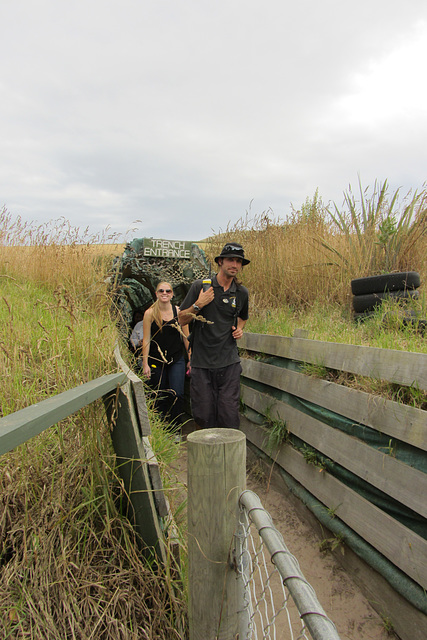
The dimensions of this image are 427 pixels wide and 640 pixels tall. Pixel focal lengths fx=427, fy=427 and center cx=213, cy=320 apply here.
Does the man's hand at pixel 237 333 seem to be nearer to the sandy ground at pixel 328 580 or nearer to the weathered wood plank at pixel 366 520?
the weathered wood plank at pixel 366 520

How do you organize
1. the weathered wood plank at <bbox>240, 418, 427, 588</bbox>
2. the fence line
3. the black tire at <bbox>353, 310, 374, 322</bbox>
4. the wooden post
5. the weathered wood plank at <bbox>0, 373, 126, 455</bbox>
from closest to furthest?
the fence line, the weathered wood plank at <bbox>0, 373, 126, 455</bbox>, the wooden post, the weathered wood plank at <bbox>240, 418, 427, 588</bbox>, the black tire at <bbox>353, 310, 374, 322</bbox>

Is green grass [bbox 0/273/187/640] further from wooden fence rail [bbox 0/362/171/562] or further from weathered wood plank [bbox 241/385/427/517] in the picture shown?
weathered wood plank [bbox 241/385/427/517]

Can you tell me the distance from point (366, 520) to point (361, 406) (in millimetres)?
712

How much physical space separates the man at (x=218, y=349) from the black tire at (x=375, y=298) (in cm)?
143

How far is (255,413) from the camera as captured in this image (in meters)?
4.92

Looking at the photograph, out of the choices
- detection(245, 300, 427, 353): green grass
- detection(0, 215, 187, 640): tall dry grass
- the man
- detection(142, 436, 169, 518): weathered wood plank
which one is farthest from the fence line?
the man

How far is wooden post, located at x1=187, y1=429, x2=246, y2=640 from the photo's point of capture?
1.41m

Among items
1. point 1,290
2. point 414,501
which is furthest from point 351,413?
point 1,290

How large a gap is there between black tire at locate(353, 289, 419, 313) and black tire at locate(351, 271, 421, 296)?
54 millimetres

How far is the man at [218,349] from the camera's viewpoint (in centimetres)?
430

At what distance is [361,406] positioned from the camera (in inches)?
115

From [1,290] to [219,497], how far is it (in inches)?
210

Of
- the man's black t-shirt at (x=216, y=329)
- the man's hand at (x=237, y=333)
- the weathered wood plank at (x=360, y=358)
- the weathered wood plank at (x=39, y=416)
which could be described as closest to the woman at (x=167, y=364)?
the man's black t-shirt at (x=216, y=329)

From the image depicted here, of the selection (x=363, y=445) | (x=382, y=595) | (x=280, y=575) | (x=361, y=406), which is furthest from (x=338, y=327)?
(x=280, y=575)
